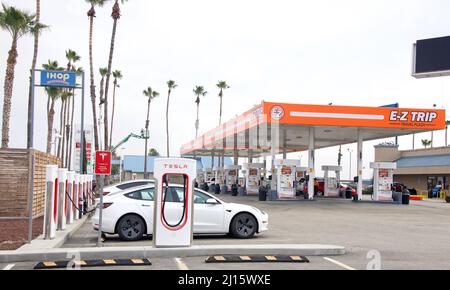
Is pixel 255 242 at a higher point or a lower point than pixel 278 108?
lower

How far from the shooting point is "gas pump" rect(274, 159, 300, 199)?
3569 centimetres

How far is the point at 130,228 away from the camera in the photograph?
47.6 feet

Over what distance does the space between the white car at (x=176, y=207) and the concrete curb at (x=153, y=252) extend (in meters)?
2.37

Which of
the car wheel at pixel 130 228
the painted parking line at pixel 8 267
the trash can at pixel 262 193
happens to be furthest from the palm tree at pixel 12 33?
the painted parking line at pixel 8 267

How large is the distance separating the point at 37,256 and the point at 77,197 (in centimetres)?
978

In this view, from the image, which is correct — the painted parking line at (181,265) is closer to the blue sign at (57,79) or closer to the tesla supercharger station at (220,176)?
the blue sign at (57,79)

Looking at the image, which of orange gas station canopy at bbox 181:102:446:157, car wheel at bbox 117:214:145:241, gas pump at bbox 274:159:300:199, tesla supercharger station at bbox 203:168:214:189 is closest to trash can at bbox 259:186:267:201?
gas pump at bbox 274:159:300:199

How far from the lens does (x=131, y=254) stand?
11.2m

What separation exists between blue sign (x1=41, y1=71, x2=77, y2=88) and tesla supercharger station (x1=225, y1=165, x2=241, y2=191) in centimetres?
3211

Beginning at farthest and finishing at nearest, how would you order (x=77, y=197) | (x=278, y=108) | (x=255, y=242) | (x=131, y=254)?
(x=278, y=108), (x=77, y=197), (x=255, y=242), (x=131, y=254)

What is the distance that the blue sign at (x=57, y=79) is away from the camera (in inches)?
682
